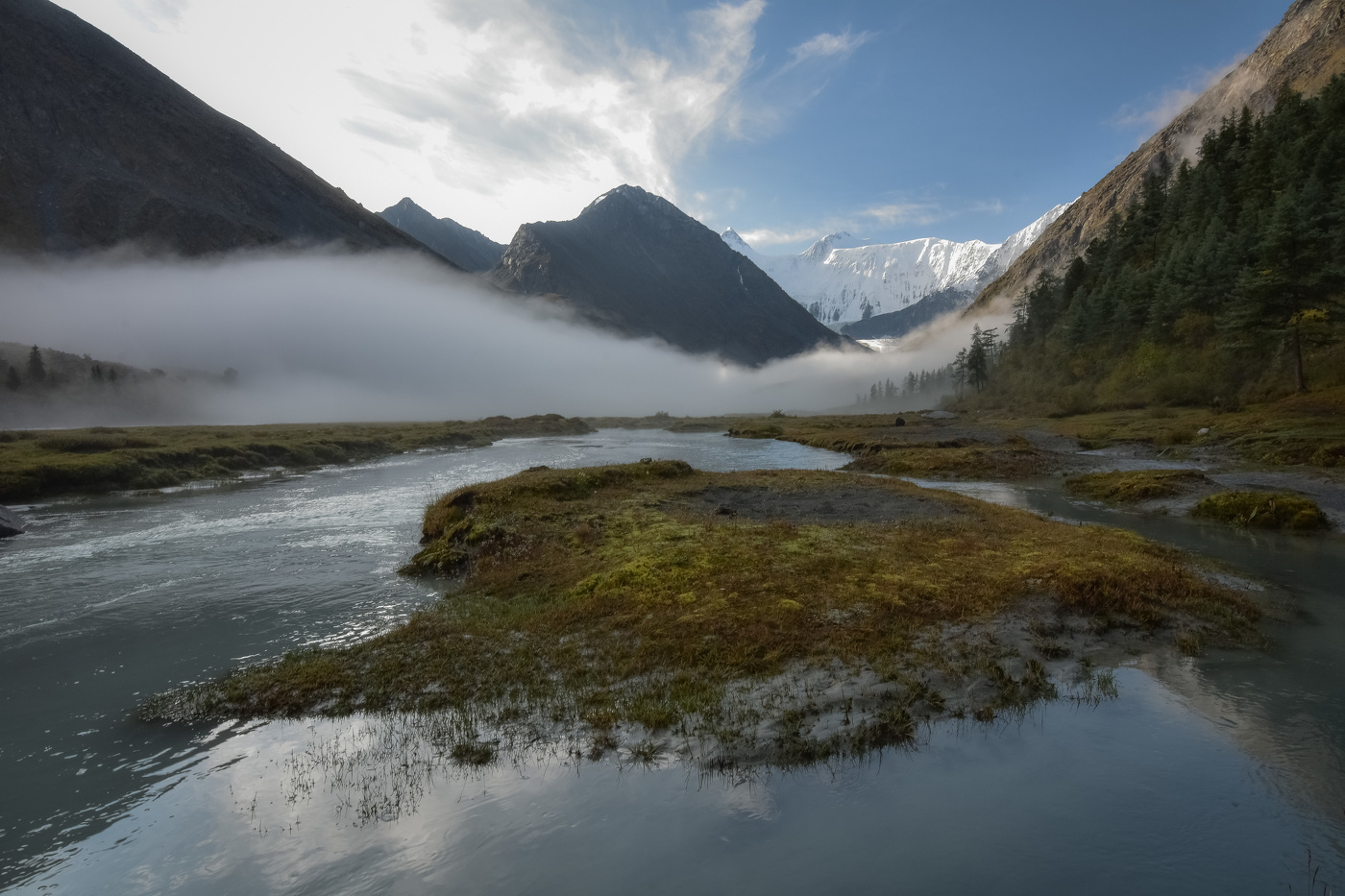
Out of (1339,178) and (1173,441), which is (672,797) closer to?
(1173,441)

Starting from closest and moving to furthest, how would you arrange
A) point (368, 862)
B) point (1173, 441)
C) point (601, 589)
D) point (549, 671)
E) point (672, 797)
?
1. point (368, 862)
2. point (672, 797)
3. point (549, 671)
4. point (601, 589)
5. point (1173, 441)

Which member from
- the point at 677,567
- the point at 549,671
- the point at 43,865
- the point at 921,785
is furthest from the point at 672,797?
the point at 677,567

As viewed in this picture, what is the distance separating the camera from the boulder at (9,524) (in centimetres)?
3034

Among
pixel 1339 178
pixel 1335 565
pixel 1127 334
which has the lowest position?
pixel 1335 565

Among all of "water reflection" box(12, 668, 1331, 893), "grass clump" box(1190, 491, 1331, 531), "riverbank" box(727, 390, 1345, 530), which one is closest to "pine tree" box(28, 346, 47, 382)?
"riverbank" box(727, 390, 1345, 530)

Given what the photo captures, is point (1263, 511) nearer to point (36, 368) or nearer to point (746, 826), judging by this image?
point (746, 826)

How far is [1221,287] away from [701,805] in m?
93.1

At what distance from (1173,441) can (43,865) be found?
230 ft

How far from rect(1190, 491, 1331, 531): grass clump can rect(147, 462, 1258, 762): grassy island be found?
8.56 m

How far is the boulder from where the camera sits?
1195 inches

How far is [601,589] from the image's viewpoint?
18375 millimetres

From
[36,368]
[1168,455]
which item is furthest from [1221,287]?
[36,368]

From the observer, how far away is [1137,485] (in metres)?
33.7

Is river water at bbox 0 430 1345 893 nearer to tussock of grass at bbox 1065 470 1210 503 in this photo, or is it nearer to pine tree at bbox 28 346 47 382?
tussock of grass at bbox 1065 470 1210 503
